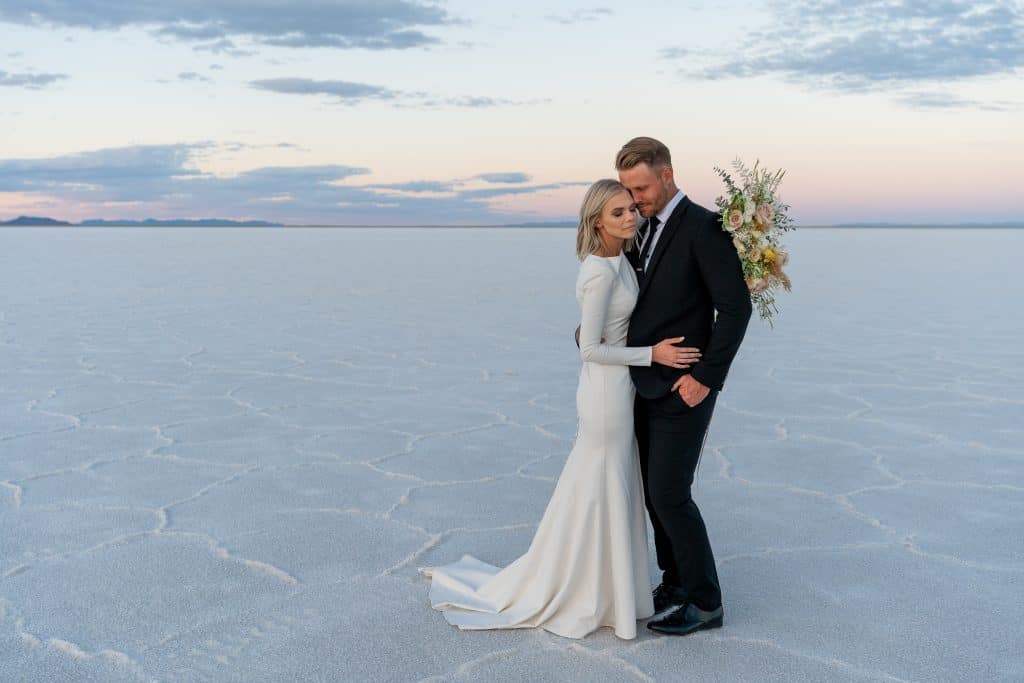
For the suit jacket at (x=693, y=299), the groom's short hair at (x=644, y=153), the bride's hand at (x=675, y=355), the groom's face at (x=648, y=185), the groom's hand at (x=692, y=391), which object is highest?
the groom's short hair at (x=644, y=153)

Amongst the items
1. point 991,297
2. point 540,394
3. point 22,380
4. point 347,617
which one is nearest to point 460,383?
point 540,394

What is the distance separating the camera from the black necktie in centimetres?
247

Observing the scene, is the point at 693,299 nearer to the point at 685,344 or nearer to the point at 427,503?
the point at 685,344

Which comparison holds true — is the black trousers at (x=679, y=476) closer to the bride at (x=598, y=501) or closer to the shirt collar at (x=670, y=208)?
the bride at (x=598, y=501)

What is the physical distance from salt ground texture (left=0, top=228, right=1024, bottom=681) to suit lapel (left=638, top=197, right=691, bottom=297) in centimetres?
91

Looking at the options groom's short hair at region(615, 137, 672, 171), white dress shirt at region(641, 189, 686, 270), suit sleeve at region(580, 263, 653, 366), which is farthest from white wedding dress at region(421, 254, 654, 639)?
groom's short hair at region(615, 137, 672, 171)

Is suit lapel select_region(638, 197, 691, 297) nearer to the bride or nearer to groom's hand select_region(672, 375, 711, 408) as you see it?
the bride

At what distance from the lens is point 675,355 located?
2383 millimetres

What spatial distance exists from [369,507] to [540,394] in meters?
2.15

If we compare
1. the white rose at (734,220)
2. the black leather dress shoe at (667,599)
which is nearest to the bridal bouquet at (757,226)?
the white rose at (734,220)

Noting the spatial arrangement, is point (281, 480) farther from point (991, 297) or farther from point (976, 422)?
point (991, 297)

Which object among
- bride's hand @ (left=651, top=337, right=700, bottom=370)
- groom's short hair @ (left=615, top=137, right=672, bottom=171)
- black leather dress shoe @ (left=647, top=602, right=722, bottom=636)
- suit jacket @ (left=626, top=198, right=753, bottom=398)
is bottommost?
black leather dress shoe @ (left=647, top=602, right=722, bottom=636)

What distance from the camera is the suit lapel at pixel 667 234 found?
7.88ft

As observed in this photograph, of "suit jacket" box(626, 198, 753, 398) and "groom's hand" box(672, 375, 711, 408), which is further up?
"suit jacket" box(626, 198, 753, 398)
